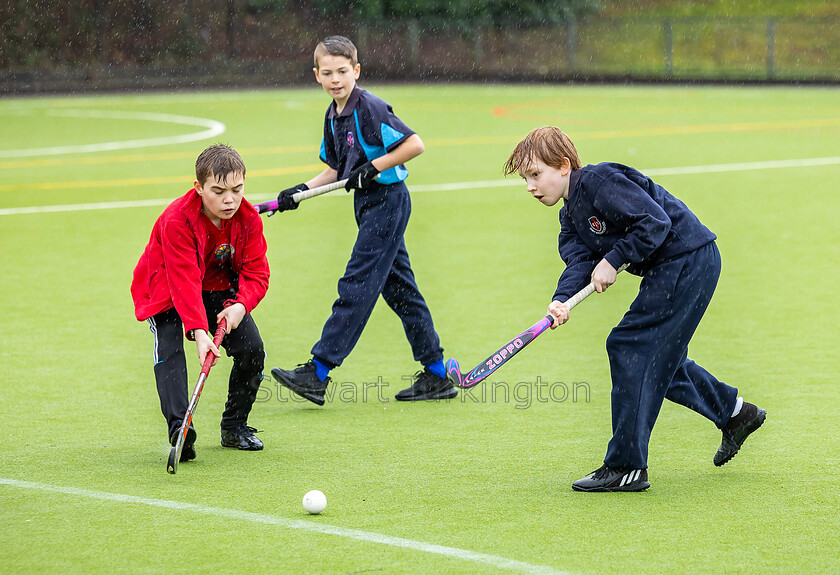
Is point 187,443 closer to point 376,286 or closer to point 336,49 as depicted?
point 376,286

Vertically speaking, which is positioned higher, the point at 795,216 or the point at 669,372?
the point at 669,372

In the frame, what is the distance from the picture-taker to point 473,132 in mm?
21906

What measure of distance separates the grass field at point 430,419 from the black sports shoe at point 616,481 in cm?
5

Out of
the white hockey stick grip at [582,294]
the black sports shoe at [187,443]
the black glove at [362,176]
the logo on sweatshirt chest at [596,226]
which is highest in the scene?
the logo on sweatshirt chest at [596,226]

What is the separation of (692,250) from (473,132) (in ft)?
55.2

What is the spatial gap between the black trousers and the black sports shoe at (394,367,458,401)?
1233 mm

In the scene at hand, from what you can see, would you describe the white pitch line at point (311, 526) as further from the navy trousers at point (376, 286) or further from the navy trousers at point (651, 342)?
the navy trousers at point (376, 286)

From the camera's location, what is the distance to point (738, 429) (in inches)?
223

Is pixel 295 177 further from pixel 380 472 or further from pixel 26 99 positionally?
pixel 26 99

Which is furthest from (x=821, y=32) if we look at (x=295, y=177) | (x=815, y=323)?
(x=815, y=323)

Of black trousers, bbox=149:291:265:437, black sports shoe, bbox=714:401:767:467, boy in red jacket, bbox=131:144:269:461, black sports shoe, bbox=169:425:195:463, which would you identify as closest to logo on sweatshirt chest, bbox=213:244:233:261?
boy in red jacket, bbox=131:144:269:461

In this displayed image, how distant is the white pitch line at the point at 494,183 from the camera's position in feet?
45.9

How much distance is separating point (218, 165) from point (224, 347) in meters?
0.93

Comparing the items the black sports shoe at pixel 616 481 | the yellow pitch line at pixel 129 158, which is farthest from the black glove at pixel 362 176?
the yellow pitch line at pixel 129 158
